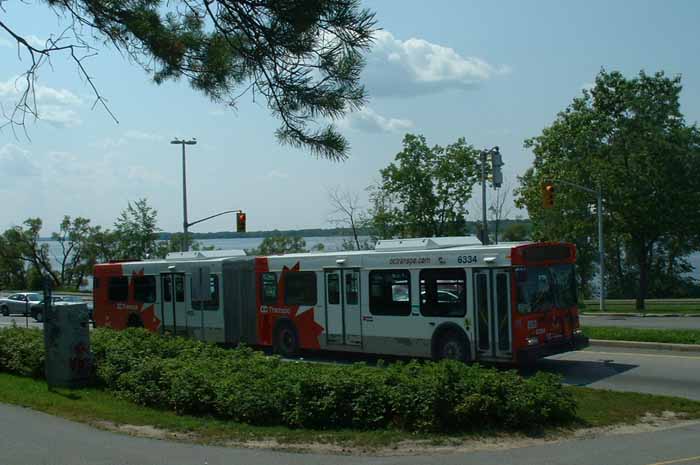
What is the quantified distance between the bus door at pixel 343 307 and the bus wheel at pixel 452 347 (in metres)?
2.40

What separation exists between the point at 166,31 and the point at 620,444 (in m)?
7.40

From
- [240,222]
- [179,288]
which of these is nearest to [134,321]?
[179,288]

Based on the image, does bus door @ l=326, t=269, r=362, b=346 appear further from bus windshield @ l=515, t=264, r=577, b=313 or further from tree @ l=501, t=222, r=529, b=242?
tree @ l=501, t=222, r=529, b=242

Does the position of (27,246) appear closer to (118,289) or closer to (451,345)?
(118,289)

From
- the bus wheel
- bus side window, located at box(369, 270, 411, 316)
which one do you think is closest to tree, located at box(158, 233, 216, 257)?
bus side window, located at box(369, 270, 411, 316)

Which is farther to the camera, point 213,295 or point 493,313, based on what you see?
point 213,295

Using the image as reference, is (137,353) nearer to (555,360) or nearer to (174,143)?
(555,360)

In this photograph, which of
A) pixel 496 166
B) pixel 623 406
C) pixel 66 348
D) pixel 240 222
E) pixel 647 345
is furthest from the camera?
pixel 240 222

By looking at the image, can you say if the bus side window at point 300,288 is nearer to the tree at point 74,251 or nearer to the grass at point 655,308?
the grass at point 655,308

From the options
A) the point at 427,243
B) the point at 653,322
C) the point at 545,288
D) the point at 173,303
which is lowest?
the point at 653,322

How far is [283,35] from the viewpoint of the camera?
865 cm

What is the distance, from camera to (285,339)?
20.0m

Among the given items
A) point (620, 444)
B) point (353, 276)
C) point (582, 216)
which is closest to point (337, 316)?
point (353, 276)

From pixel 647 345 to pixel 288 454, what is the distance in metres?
12.6
